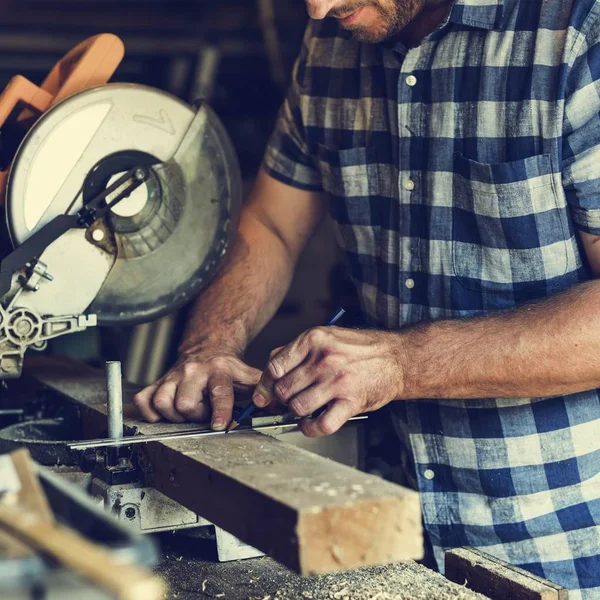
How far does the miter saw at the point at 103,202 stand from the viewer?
5.08 ft

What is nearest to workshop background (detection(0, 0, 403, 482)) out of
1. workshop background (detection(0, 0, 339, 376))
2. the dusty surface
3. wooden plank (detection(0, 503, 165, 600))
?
workshop background (detection(0, 0, 339, 376))

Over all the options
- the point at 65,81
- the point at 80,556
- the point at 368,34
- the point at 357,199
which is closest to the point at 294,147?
the point at 357,199

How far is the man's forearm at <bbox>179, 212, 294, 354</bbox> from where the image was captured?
197cm

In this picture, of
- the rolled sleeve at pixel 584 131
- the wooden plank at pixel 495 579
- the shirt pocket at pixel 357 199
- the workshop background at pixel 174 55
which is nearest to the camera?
the wooden plank at pixel 495 579

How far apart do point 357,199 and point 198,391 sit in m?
0.56

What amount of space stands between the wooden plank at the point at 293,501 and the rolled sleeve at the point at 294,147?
3.11 ft

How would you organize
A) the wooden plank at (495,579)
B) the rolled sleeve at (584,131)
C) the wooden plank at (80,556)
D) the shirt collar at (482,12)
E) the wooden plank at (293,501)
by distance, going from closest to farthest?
the wooden plank at (80,556) → the wooden plank at (293,501) → the wooden plank at (495,579) → the rolled sleeve at (584,131) → the shirt collar at (482,12)

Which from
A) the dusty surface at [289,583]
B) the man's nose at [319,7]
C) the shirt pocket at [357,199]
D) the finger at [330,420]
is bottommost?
the dusty surface at [289,583]

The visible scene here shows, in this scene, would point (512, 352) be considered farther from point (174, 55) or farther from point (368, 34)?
point (174, 55)

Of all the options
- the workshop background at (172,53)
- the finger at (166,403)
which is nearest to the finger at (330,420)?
the finger at (166,403)

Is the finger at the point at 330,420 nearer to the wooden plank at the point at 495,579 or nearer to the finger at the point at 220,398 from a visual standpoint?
the finger at the point at 220,398

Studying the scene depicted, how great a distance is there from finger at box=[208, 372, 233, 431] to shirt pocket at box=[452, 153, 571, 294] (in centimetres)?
48

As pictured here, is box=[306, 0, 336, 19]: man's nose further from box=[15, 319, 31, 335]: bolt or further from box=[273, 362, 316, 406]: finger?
box=[15, 319, 31, 335]: bolt

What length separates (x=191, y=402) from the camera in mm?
1592
